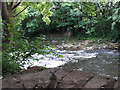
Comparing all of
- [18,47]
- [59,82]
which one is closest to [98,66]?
[18,47]

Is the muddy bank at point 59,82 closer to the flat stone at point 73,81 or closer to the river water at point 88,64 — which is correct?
the flat stone at point 73,81

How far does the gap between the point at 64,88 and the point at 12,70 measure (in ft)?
6.14

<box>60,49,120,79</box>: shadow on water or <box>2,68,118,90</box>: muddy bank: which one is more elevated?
<box>2,68,118,90</box>: muddy bank

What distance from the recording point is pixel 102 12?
16.6 m

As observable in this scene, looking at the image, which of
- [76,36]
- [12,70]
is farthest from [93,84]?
[76,36]

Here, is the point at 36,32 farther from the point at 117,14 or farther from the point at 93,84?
the point at 93,84

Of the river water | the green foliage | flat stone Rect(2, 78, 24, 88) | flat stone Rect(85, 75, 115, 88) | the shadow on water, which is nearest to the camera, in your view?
flat stone Rect(2, 78, 24, 88)

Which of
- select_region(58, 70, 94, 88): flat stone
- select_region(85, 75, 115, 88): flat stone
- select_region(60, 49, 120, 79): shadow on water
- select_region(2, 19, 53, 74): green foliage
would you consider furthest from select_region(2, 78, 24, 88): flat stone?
select_region(60, 49, 120, 79): shadow on water

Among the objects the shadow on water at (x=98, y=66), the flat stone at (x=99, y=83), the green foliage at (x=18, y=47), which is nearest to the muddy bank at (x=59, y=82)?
the flat stone at (x=99, y=83)

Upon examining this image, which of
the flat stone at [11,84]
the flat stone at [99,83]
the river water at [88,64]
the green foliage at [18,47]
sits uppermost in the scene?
the green foliage at [18,47]

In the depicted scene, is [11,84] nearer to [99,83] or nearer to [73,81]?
[73,81]

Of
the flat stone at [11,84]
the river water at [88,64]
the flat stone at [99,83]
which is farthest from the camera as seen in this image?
the river water at [88,64]

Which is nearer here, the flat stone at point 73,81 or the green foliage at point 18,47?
the flat stone at point 73,81

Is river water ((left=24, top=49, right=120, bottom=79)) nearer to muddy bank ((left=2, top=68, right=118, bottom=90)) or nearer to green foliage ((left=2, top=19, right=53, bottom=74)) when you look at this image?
green foliage ((left=2, top=19, right=53, bottom=74))
